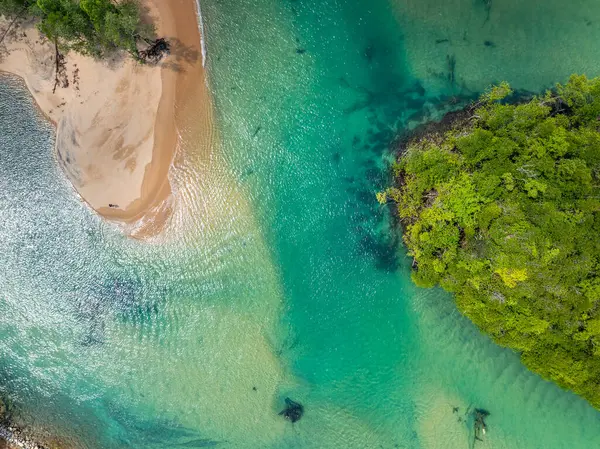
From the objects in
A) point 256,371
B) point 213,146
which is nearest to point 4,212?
point 213,146

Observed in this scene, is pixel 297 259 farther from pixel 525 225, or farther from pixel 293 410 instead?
pixel 525 225

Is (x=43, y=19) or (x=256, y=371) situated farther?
(x=256, y=371)

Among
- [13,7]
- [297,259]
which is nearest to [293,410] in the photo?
[297,259]

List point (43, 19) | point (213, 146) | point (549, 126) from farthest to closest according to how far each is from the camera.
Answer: point (213, 146), point (43, 19), point (549, 126)

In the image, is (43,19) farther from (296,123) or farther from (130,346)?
(130,346)

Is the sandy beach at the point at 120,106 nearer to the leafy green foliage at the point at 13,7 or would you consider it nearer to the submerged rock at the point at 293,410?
the leafy green foliage at the point at 13,7

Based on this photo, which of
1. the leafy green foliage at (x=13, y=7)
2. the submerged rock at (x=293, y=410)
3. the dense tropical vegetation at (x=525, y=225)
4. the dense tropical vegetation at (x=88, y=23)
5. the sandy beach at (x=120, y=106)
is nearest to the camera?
the dense tropical vegetation at (x=525, y=225)

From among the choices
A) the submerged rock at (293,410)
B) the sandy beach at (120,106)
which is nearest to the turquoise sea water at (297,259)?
the submerged rock at (293,410)
